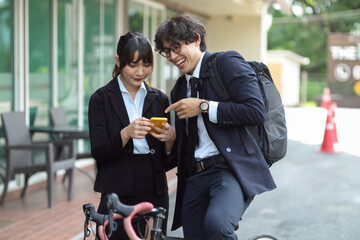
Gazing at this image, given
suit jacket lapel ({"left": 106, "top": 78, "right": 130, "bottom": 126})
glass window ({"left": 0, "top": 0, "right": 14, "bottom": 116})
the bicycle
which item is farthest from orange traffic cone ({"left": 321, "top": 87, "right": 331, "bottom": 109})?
the bicycle

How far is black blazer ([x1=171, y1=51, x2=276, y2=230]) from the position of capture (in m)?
2.85

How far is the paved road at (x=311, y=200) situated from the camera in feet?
19.4

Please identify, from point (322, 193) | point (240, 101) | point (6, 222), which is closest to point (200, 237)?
point (240, 101)

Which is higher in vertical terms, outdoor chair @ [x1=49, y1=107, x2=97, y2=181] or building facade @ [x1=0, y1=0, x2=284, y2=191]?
building facade @ [x1=0, y1=0, x2=284, y2=191]

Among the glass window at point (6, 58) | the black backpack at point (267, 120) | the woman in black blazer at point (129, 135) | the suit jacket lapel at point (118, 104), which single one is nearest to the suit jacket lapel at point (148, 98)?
the woman in black blazer at point (129, 135)

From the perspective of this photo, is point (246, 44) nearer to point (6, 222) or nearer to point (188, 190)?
point (6, 222)

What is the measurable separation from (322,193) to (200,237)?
17.2ft

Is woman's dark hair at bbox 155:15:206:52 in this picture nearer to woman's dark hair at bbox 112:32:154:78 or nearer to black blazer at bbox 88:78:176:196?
woman's dark hair at bbox 112:32:154:78

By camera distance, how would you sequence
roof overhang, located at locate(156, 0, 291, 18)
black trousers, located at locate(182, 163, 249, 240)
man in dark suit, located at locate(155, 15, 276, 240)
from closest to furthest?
1. black trousers, located at locate(182, 163, 249, 240)
2. man in dark suit, located at locate(155, 15, 276, 240)
3. roof overhang, located at locate(156, 0, 291, 18)

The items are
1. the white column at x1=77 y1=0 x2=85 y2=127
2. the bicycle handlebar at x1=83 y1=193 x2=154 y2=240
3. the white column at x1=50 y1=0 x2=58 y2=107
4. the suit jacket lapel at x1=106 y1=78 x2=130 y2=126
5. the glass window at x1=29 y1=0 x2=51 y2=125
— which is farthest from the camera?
the white column at x1=77 y1=0 x2=85 y2=127

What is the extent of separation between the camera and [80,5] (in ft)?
31.3

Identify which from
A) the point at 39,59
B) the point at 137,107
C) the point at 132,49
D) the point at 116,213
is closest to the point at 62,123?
the point at 39,59

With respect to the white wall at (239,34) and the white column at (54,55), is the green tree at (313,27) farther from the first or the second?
the white column at (54,55)

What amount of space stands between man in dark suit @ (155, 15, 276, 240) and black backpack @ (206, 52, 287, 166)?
36 mm
